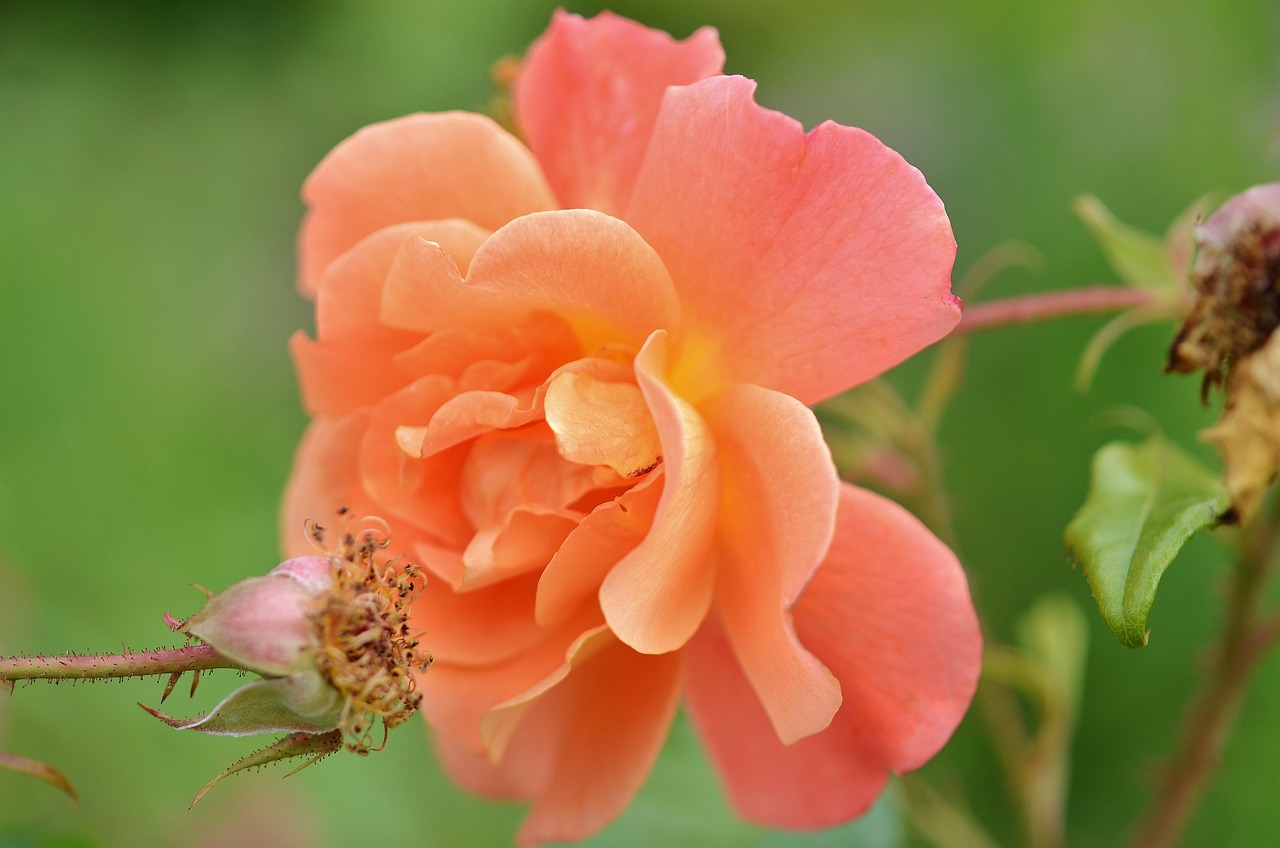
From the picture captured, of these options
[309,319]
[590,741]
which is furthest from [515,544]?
[309,319]

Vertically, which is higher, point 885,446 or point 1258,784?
point 885,446

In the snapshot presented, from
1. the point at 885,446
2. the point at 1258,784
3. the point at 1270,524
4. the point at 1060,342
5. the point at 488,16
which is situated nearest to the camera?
the point at 1270,524

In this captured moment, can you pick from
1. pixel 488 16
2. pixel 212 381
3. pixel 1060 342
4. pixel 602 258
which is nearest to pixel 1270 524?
pixel 602 258

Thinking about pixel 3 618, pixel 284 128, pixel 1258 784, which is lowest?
pixel 1258 784

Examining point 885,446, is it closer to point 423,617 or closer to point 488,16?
point 423,617

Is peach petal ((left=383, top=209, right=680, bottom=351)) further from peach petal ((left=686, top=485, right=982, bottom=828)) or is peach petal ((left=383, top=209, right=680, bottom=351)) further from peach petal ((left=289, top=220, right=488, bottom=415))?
peach petal ((left=686, top=485, right=982, bottom=828))

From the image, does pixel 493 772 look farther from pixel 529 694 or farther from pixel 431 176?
pixel 431 176

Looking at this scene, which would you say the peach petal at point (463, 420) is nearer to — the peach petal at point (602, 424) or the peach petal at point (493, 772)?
the peach petal at point (602, 424)
